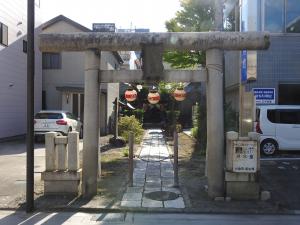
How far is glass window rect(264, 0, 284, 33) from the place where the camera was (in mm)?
20234

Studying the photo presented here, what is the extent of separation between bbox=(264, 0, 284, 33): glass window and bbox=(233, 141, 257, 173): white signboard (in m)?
11.3

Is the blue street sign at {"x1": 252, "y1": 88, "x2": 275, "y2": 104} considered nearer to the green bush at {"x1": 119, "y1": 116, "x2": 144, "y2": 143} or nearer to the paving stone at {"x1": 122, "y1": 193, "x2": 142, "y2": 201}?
the paving stone at {"x1": 122, "y1": 193, "x2": 142, "y2": 201}

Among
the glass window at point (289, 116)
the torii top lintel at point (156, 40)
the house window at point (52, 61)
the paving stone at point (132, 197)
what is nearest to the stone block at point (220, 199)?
the paving stone at point (132, 197)

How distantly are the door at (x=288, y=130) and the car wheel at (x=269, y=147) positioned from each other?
21 cm

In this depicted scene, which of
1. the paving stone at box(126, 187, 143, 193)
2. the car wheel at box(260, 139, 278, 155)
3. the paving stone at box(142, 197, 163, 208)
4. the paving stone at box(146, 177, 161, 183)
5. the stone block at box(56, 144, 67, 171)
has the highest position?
the stone block at box(56, 144, 67, 171)

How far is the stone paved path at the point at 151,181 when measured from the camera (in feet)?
31.5

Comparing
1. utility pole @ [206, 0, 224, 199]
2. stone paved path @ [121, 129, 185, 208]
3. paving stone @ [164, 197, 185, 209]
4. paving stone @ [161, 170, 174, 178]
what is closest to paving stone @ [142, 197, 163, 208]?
stone paved path @ [121, 129, 185, 208]

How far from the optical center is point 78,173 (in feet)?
33.5

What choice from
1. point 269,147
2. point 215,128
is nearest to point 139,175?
point 215,128

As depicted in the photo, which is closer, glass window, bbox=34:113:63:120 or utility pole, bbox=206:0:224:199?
utility pole, bbox=206:0:224:199

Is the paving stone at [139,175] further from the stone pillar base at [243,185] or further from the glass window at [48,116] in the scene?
the glass window at [48,116]

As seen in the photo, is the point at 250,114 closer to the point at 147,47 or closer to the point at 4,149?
the point at 147,47

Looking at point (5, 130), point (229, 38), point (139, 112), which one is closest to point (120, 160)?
point (229, 38)

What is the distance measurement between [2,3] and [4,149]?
7387mm
